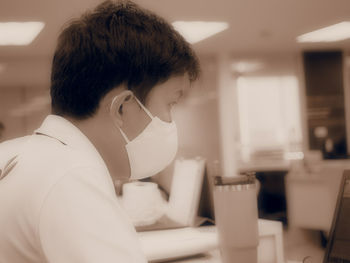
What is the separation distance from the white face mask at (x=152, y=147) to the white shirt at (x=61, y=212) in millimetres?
209

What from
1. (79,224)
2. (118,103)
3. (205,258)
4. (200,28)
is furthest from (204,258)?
(200,28)

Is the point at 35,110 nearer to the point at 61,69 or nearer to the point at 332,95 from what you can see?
the point at 332,95

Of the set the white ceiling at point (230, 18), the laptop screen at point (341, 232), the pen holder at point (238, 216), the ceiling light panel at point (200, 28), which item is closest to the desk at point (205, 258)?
the pen holder at point (238, 216)

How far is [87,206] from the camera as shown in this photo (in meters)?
0.57

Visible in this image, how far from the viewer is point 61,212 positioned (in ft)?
1.84

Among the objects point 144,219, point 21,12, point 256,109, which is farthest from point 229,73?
Answer: point 144,219

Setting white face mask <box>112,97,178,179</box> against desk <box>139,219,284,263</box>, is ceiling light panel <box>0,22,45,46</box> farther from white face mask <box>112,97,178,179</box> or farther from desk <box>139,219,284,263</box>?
white face mask <box>112,97,178,179</box>

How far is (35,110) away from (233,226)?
715cm

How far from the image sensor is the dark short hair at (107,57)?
76 centimetres

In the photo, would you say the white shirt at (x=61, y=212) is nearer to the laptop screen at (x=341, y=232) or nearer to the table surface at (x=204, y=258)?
the laptop screen at (x=341, y=232)

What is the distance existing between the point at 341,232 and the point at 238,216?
0.22 metres

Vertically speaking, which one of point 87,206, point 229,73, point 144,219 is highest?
point 229,73

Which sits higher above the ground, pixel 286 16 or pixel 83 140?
pixel 286 16

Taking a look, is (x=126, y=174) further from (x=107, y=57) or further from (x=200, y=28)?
(x=200, y=28)
